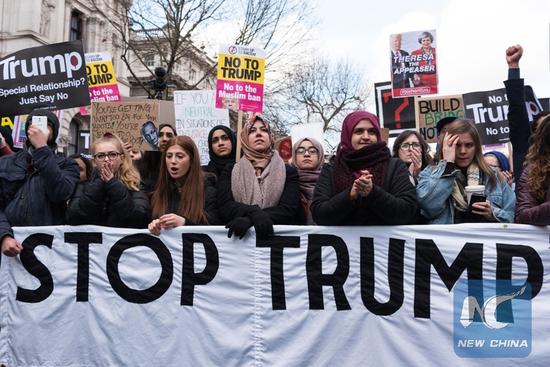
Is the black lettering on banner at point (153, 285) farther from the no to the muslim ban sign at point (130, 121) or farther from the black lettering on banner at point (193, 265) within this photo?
the no to the muslim ban sign at point (130, 121)

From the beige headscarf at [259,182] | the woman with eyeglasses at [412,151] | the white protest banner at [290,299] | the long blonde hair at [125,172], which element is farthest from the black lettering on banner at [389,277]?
the long blonde hair at [125,172]

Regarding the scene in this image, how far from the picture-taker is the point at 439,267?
11.7 feet

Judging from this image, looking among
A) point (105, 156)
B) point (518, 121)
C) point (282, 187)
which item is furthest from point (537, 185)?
point (105, 156)

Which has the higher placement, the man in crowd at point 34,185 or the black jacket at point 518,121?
the black jacket at point 518,121

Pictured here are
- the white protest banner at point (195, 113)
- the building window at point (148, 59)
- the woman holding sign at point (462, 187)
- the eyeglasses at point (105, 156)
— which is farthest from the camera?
the building window at point (148, 59)

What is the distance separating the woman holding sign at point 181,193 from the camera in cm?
387

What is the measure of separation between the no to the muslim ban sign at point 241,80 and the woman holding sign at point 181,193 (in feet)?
9.54

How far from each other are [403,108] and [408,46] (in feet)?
2.89

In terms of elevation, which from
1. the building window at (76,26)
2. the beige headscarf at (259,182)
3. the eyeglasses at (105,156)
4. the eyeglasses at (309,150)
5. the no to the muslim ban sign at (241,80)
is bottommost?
the beige headscarf at (259,182)

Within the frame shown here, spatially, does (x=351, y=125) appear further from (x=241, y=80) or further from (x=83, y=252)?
(x=241, y=80)

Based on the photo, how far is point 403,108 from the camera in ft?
27.2

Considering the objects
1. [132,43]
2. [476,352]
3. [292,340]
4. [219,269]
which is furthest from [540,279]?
[132,43]

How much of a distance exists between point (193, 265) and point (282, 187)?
2.66ft

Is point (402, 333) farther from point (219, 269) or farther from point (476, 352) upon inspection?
point (219, 269)
